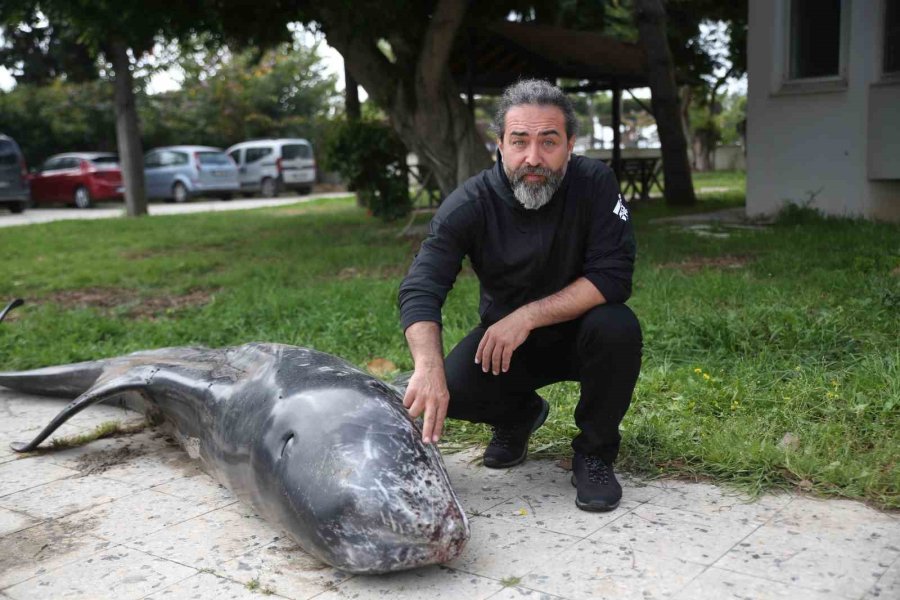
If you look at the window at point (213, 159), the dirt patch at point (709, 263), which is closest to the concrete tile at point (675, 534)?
the dirt patch at point (709, 263)

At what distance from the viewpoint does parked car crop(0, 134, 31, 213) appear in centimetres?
2341

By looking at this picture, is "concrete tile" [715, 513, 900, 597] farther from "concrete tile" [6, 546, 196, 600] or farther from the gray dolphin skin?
"concrete tile" [6, 546, 196, 600]

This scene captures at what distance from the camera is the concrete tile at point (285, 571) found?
3082 mm

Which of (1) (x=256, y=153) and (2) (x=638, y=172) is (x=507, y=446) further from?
(1) (x=256, y=153)

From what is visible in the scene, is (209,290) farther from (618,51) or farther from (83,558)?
(618,51)

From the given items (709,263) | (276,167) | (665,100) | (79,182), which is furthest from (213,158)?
(709,263)

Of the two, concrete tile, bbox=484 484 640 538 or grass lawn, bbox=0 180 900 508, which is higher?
grass lawn, bbox=0 180 900 508

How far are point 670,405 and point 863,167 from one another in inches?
278

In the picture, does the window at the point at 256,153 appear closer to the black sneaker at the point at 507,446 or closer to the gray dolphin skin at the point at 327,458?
the gray dolphin skin at the point at 327,458

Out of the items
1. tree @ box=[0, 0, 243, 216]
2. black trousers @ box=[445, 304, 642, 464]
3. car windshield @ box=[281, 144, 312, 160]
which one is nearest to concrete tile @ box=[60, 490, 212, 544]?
black trousers @ box=[445, 304, 642, 464]

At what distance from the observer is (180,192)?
27312mm

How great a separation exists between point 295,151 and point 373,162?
15.3m

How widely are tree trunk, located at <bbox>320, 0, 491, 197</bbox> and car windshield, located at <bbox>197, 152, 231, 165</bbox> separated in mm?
16626

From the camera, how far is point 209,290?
28.7 ft
